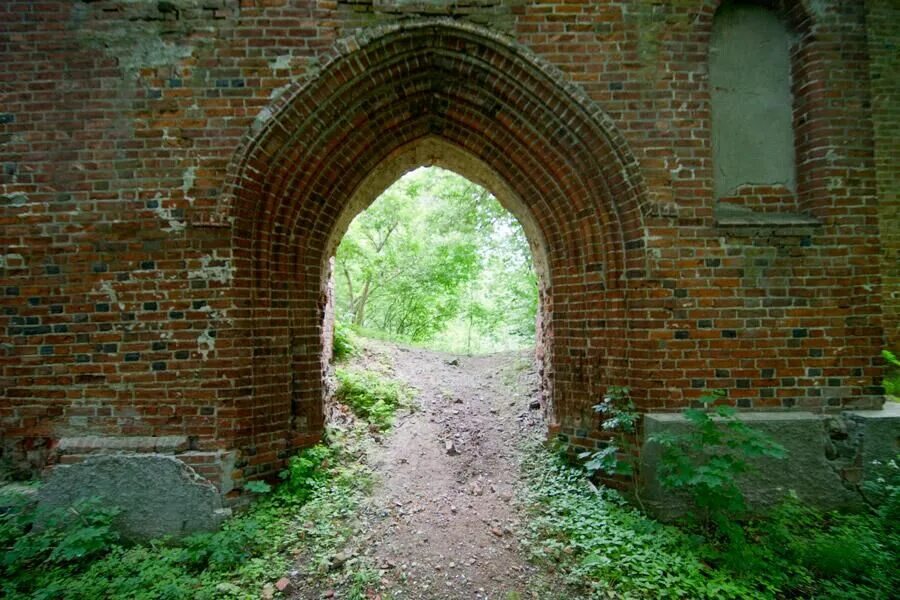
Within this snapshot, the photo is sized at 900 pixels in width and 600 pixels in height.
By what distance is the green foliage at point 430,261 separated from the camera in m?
9.74

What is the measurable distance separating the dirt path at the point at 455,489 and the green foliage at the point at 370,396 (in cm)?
22

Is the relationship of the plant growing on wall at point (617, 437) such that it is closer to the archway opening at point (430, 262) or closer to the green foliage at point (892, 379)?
the green foliage at point (892, 379)

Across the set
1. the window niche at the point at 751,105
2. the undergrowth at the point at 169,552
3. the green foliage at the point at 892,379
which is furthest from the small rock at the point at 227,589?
the green foliage at the point at 892,379

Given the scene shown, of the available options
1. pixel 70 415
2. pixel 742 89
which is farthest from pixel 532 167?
pixel 70 415

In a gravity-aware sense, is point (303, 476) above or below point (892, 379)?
below

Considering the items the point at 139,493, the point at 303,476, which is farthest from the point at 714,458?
the point at 139,493

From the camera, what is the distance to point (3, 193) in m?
3.91

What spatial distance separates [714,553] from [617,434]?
1137mm

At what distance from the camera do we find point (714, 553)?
10.9ft

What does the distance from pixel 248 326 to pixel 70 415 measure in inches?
68.1

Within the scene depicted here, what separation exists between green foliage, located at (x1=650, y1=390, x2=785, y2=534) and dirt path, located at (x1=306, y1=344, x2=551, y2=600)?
4.68 ft

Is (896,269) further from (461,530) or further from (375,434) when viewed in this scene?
(375,434)

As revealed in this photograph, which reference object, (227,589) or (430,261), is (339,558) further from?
(430,261)

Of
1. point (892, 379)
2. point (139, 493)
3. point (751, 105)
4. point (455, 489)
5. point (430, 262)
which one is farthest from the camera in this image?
point (430, 262)
